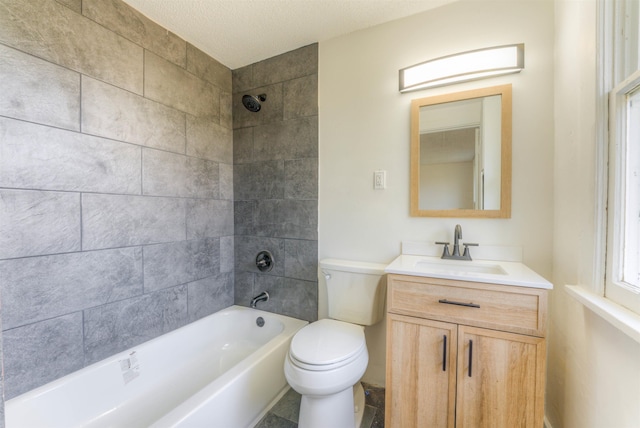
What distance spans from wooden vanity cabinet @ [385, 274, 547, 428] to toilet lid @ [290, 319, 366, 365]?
0.65 feet

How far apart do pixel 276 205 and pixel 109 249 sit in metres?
1.04

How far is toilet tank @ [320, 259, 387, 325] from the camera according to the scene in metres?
1.61

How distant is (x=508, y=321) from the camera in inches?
43.6

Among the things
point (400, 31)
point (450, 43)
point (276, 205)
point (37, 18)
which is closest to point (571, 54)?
point (450, 43)

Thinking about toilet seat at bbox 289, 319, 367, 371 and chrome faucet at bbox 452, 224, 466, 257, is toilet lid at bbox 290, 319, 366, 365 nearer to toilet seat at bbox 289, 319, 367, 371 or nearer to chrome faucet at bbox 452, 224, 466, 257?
toilet seat at bbox 289, 319, 367, 371

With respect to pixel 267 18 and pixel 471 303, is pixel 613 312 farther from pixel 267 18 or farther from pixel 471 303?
pixel 267 18

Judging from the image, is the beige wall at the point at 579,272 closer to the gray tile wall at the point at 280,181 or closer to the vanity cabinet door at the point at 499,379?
the vanity cabinet door at the point at 499,379

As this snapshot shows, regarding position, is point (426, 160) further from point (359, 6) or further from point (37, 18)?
point (37, 18)

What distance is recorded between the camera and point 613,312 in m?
0.87

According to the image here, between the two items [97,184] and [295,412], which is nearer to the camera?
[97,184]

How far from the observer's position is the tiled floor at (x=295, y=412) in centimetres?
150

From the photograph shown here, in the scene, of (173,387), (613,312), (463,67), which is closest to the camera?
(613,312)

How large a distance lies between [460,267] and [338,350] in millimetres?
765

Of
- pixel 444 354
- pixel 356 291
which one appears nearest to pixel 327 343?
pixel 356 291
